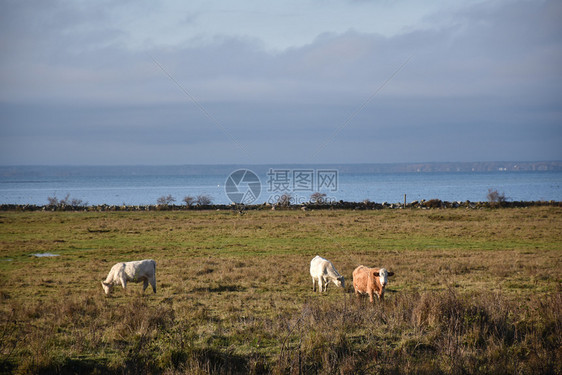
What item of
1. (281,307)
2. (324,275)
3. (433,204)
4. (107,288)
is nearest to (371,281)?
(281,307)

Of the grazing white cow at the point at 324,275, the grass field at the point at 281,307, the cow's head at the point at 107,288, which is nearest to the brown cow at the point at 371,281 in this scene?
the grass field at the point at 281,307

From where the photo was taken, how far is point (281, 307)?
13109 millimetres

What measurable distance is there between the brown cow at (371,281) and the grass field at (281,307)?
0.48m

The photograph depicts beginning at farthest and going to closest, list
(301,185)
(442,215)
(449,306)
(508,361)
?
(301,185) → (442,215) → (449,306) → (508,361)

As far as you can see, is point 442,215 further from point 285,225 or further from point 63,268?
point 63,268

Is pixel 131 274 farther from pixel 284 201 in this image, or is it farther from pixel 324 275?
pixel 284 201

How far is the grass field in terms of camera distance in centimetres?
848

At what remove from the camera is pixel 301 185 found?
10600cm

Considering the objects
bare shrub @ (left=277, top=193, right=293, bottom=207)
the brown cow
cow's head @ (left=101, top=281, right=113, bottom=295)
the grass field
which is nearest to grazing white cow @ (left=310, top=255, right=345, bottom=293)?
the grass field

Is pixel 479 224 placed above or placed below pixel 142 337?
above

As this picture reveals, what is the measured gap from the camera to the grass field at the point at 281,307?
8.48m

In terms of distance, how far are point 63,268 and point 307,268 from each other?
439 inches

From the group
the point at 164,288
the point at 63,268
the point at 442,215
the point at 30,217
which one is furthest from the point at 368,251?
the point at 30,217

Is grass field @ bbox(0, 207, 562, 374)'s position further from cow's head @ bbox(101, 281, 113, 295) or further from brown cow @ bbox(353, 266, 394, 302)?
brown cow @ bbox(353, 266, 394, 302)
